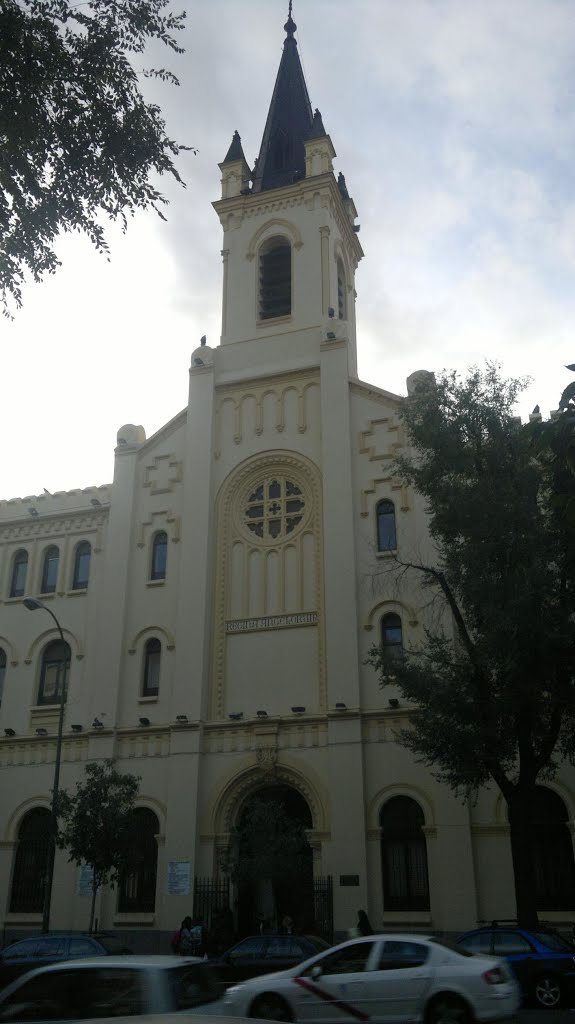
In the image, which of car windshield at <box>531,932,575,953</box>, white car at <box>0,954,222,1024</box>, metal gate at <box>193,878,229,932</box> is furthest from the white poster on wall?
white car at <box>0,954,222,1024</box>

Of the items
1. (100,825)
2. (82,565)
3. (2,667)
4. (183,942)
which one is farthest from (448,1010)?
(2,667)

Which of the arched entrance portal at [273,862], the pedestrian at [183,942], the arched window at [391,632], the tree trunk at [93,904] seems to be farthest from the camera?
the arched window at [391,632]

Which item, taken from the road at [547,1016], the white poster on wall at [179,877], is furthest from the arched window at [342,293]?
the road at [547,1016]

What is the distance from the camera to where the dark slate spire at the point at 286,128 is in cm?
3650

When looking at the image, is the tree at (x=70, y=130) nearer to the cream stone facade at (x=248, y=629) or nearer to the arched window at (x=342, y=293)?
the cream stone facade at (x=248, y=629)

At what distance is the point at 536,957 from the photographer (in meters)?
14.7

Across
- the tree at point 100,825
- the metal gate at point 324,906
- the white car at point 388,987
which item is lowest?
the white car at point 388,987

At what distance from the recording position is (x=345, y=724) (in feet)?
79.1

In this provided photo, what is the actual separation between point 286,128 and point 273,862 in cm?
3079

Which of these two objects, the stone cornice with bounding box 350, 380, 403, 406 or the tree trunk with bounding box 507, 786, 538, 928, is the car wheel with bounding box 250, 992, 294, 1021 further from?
the stone cornice with bounding box 350, 380, 403, 406

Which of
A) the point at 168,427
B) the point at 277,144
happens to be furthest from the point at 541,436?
the point at 277,144

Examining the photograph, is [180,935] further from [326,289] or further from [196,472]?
[326,289]

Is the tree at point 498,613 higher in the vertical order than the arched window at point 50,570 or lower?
lower

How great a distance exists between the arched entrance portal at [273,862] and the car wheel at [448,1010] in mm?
10649
